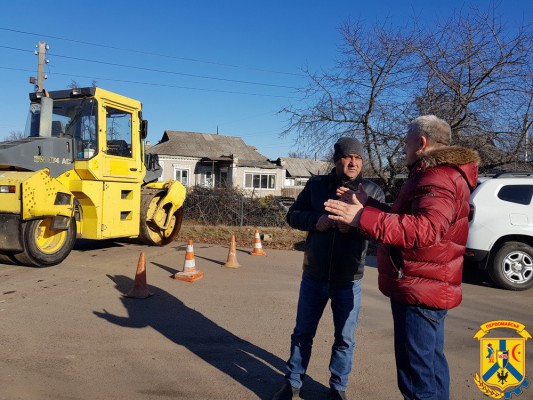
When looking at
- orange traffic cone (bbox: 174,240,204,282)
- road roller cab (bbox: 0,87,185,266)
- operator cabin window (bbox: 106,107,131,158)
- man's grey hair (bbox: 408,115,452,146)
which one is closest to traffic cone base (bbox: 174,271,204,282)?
orange traffic cone (bbox: 174,240,204,282)

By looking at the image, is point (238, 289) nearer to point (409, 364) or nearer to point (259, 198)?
point (409, 364)

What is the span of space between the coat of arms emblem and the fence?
10998mm

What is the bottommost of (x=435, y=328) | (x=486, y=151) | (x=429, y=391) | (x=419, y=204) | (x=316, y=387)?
(x=316, y=387)

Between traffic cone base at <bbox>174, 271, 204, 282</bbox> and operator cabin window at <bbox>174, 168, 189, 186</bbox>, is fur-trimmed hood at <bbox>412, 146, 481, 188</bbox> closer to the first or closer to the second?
traffic cone base at <bbox>174, 271, 204, 282</bbox>

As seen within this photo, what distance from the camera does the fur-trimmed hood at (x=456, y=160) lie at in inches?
91.9

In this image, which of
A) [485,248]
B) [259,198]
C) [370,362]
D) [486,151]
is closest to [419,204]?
[370,362]

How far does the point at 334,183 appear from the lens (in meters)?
3.35

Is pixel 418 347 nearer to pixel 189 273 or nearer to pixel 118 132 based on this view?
pixel 189 273

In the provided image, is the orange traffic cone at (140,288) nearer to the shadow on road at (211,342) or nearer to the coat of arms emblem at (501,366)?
the shadow on road at (211,342)

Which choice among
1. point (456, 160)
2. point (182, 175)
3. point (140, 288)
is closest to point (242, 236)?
point (140, 288)

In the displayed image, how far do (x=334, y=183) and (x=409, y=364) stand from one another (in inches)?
56.7

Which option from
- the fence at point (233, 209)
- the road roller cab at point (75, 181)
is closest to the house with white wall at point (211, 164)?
the fence at point (233, 209)

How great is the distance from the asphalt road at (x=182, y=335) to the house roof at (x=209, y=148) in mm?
25256

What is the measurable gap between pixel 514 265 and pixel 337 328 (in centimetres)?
503
